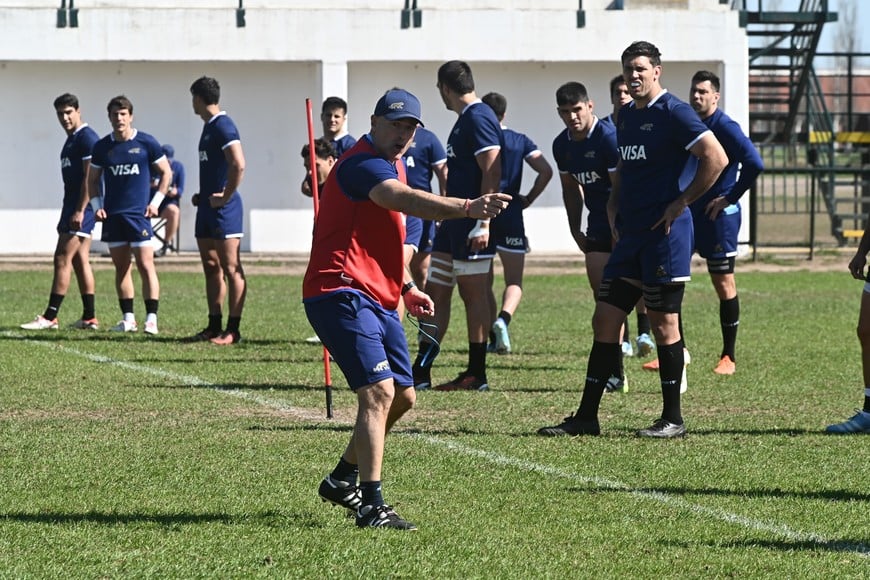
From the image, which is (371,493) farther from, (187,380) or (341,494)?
(187,380)

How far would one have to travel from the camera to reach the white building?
1062 inches

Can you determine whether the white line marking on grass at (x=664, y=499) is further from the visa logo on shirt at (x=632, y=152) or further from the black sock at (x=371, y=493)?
the visa logo on shirt at (x=632, y=152)

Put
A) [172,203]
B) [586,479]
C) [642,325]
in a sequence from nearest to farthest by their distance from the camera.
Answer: [586,479], [642,325], [172,203]

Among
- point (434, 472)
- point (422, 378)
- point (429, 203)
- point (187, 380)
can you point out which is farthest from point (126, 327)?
point (429, 203)

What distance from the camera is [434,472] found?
783cm

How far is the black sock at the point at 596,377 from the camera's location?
358 inches

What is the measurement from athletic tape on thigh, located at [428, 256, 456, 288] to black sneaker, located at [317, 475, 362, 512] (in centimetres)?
496

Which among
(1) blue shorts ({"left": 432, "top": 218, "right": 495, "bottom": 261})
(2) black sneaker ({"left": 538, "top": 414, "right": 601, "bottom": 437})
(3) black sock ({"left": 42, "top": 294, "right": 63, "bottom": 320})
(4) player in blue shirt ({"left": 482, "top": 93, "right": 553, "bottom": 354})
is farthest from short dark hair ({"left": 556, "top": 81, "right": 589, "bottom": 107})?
(3) black sock ({"left": 42, "top": 294, "right": 63, "bottom": 320})

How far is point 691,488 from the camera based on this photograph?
7.50 m

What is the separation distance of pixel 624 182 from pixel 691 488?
2384 millimetres

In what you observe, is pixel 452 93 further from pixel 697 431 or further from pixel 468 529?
pixel 468 529

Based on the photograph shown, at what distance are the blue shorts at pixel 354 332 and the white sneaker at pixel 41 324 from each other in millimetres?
9073

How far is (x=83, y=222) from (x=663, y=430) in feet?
27.3

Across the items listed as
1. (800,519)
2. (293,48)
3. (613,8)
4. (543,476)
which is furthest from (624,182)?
(613,8)
